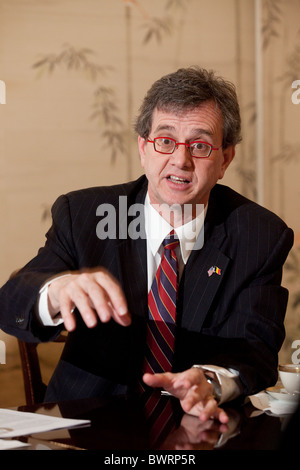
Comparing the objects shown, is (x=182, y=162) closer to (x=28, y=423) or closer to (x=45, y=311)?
(x=45, y=311)

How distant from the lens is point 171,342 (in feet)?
6.02

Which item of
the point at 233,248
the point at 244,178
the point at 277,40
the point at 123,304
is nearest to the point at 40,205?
the point at 244,178

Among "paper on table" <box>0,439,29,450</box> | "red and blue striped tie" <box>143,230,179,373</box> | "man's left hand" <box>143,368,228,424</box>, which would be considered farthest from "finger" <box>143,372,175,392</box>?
"red and blue striped tie" <box>143,230,179,373</box>

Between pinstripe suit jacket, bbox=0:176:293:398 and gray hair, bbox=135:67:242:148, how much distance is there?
27 centimetres

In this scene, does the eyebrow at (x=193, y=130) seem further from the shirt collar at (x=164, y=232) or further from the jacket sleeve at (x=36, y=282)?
the jacket sleeve at (x=36, y=282)

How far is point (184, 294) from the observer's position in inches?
75.7

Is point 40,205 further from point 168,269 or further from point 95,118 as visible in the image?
point 168,269

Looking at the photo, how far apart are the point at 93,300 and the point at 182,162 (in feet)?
2.51

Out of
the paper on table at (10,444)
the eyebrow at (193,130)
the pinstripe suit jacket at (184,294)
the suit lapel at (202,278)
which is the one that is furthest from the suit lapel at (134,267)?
the paper on table at (10,444)

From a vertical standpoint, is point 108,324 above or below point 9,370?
above

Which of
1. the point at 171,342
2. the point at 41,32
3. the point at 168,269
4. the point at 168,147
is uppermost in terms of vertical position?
the point at 41,32

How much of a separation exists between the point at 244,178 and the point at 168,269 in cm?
198

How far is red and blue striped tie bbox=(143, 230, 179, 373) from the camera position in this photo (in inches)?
71.9

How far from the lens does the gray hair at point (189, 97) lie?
6.53 ft
